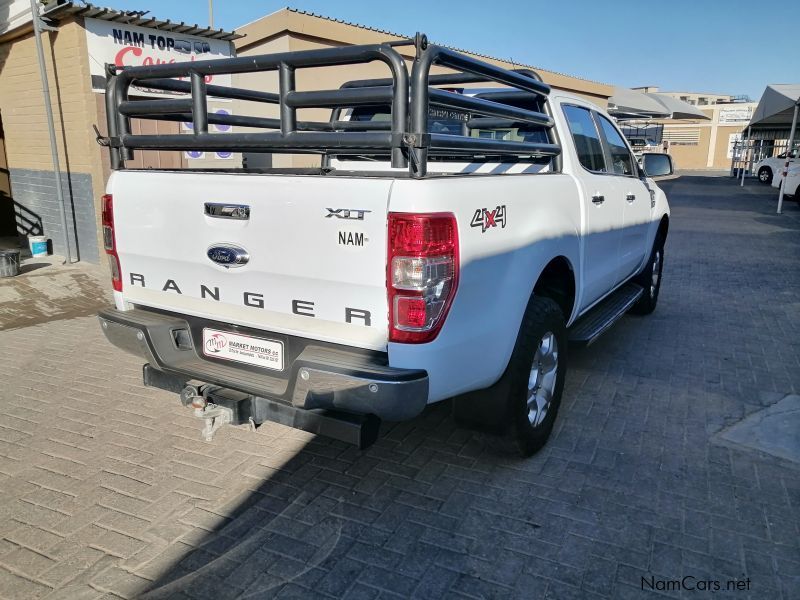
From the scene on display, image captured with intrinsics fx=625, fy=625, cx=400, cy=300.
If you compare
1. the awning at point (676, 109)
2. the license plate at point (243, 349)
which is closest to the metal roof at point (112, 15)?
the license plate at point (243, 349)

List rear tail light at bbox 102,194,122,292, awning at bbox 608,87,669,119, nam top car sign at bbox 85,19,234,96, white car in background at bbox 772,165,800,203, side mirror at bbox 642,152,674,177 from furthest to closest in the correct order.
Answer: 1. awning at bbox 608,87,669,119
2. white car in background at bbox 772,165,800,203
3. nam top car sign at bbox 85,19,234,96
4. side mirror at bbox 642,152,674,177
5. rear tail light at bbox 102,194,122,292

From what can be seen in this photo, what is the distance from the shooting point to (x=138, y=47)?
8727mm

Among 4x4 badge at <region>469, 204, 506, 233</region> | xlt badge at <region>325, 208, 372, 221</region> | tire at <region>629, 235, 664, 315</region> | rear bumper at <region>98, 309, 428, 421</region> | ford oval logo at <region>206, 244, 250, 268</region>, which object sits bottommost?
tire at <region>629, 235, 664, 315</region>

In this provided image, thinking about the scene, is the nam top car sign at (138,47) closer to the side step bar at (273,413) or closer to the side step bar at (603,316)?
the side step bar at (603,316)

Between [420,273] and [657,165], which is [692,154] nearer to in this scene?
[657,165]

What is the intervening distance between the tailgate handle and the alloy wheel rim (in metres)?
1.74

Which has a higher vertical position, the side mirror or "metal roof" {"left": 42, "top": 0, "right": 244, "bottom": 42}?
"metal roof" {"left": 42, "top": 0, "right": 244, "bottom": 42}

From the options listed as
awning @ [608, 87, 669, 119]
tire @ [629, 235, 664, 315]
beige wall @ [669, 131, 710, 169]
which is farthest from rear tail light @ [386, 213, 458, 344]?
beige wall @ [669, 131, 710, 169]

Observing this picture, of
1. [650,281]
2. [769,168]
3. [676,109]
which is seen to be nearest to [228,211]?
[650,281]

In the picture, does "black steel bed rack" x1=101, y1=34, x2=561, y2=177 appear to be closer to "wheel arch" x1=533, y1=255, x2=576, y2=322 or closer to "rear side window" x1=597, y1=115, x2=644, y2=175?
"wheel arch" x1=533, y1=255, x2=576, y2=322

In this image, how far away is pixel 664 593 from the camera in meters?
2.60

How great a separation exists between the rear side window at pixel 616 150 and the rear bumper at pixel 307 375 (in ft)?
11.0

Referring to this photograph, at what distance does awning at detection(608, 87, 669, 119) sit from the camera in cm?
2333

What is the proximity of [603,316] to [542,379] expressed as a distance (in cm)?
146
